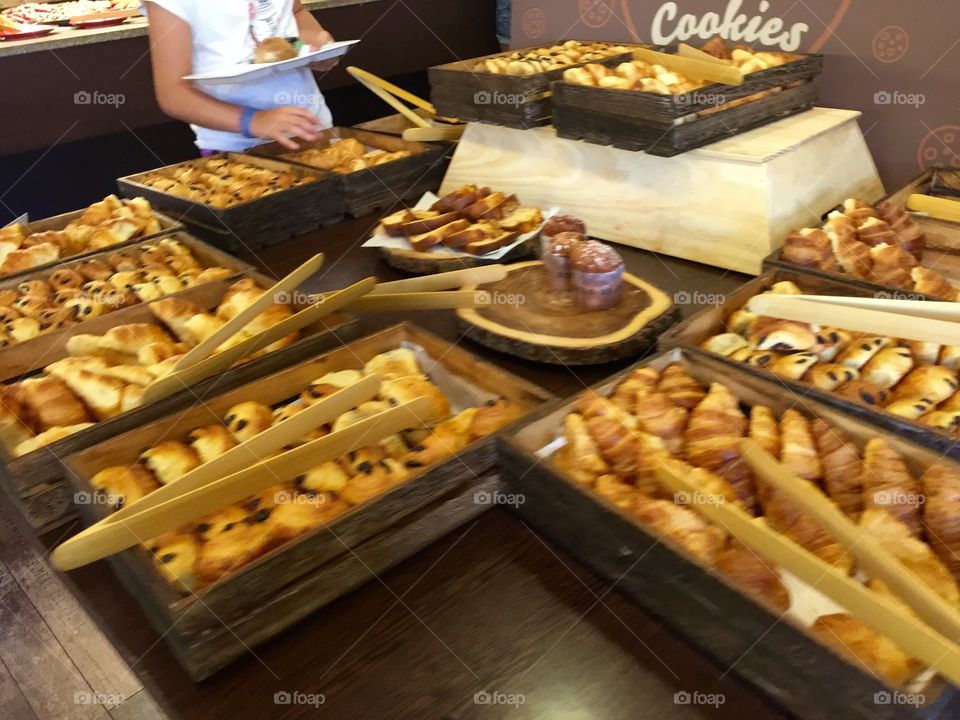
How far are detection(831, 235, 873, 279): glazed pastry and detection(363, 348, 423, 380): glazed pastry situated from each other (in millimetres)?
1021

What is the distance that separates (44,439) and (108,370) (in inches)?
9.1

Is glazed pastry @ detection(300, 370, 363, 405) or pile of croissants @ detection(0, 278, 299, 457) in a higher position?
glazed pastry @ detection(300, 370, 363, 405)

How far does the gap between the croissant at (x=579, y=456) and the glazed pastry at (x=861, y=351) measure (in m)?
0.56

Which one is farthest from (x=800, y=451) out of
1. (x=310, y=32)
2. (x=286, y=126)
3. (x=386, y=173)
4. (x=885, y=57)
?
(x=310, y=32)

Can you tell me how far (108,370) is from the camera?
1524 mm

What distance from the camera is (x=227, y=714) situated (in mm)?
934

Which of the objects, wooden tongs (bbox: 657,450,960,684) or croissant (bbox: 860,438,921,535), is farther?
croissant (bbox: 860,438,921,535)

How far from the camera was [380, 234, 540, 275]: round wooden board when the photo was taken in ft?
Answer: 6.74

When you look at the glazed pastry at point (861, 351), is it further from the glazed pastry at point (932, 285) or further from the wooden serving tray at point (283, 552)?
the wooden serving tray at point (283, 552)

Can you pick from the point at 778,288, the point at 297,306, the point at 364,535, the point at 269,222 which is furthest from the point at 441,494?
the point at 269,222

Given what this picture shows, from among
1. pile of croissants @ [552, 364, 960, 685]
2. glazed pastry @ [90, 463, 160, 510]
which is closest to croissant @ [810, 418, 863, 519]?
pile of croissants @ [552, 364, 960, 685]

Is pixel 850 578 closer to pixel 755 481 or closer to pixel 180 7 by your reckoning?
pixel 755 481

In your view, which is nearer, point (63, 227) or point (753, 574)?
point (753, 574)

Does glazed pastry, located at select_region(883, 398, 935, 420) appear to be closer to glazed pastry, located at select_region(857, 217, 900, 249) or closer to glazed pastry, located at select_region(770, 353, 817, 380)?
glazed pastry, located at select_region(770, 353, 817, 380)
